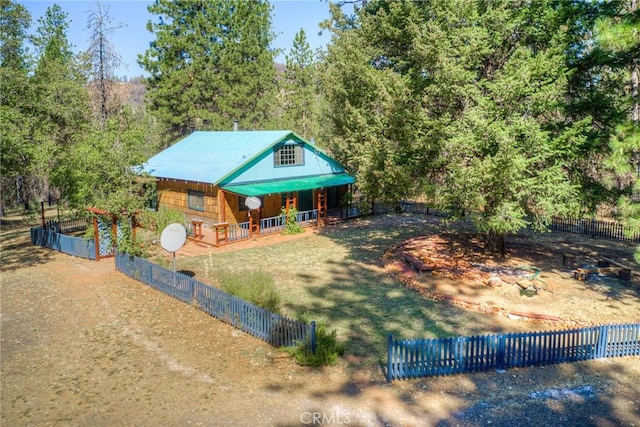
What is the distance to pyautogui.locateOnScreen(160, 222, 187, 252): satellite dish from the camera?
1819 centimetres

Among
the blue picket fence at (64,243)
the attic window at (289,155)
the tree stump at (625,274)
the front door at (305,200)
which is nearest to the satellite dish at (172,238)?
the blue picket fence at (64,243)

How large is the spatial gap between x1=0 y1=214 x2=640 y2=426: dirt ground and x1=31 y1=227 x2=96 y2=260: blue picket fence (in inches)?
265

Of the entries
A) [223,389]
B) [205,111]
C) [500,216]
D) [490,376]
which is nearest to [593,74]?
[500,216]

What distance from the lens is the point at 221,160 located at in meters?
29.8

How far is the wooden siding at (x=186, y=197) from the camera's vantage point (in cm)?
2789

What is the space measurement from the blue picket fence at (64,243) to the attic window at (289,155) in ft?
41.1

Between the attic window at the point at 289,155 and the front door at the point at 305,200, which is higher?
the attic window at the point at 289,155

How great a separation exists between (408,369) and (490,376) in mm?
2155

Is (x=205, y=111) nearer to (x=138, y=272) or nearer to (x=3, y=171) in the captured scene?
(x=3, y=171)

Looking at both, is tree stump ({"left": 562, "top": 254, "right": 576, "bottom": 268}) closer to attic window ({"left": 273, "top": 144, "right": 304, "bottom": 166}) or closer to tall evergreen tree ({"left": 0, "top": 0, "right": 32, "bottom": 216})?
attic window ({"left": 273, "top": 144, "right": 304, "bottom": 166})

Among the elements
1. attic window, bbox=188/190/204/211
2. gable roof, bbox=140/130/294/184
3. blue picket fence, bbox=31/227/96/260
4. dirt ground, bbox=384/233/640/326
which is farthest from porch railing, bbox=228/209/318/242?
dirt ground, bbox=384/233/640/326

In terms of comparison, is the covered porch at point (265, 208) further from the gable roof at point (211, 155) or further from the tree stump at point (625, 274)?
the tree stump at point (625, 274)

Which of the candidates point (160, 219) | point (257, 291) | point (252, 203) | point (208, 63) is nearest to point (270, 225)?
point (252, 203)

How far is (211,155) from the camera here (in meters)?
31.4
